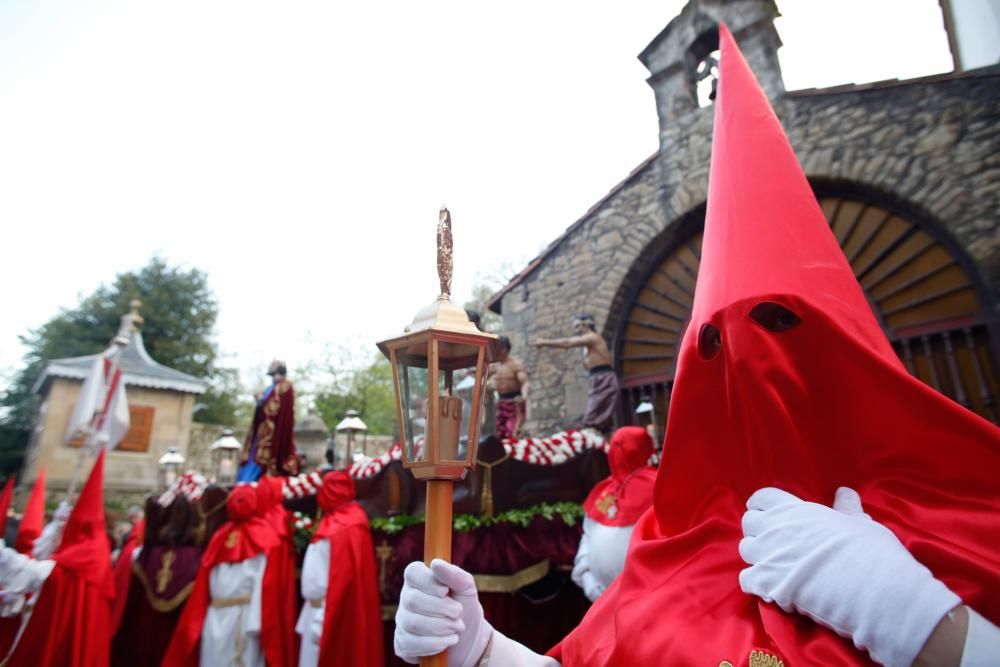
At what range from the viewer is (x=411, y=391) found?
6.00 ft

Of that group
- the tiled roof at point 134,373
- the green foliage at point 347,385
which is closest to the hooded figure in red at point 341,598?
the tiled roof at point 134,373

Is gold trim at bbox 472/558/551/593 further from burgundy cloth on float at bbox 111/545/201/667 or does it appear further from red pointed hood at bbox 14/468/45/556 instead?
red pointed hood at bbox 14/468/45/556

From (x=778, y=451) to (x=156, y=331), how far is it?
29.9 metres

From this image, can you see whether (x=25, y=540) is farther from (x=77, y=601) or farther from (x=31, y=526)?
(x=77, y=601)

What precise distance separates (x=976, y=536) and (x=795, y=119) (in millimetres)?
7338

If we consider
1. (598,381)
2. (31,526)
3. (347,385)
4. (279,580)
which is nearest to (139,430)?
(347,385)

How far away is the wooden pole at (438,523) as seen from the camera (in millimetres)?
1553

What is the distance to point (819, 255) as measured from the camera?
5.65 ft

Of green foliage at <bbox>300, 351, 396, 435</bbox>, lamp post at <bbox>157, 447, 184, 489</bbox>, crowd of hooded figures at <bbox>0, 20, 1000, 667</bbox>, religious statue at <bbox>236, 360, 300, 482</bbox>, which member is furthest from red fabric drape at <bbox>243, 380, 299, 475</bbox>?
green foliage at <bbox>300, 351, 396, 435</bbox>

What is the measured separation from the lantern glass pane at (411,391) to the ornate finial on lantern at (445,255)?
233mm

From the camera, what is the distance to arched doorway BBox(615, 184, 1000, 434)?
5879 mm

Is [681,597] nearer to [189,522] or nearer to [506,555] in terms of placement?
[506,555]

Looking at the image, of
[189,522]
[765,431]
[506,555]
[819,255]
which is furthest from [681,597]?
[189,522]

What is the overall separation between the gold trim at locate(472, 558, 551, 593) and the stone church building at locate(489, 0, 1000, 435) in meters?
3.57
